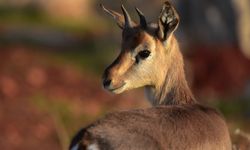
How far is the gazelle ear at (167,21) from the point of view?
842 cm

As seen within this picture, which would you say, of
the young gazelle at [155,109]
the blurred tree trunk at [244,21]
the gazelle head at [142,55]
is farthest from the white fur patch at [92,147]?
the blurred tree trunk at [244,21]

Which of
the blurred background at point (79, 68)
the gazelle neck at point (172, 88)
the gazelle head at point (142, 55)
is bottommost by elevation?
the blurred background at point (79, 68)

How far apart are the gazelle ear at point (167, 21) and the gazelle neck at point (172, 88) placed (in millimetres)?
135

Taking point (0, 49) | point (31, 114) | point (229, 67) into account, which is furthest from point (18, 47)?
point (31, 114)

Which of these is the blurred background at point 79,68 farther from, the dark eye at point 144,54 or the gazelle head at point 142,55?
the dark eye at point 144,54

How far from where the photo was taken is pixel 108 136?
663 cm

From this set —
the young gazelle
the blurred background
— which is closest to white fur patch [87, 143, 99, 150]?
the young gazelle

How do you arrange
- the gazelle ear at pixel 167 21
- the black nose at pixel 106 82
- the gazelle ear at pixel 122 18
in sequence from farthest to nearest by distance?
the gazelle ear at pixel 122 18, the gazelle ear at pixel 167 21, the black nose at pixel 106 82

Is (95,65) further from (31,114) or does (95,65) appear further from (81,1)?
(81,1)

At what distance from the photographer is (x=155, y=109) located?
7.26 meters

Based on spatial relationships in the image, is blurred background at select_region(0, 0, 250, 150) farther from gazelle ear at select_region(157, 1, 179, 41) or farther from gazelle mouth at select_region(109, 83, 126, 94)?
gazelle ear at select_region(157, 1, 179, 41)

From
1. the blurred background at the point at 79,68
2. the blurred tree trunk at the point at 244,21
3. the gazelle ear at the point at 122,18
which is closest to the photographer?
the gazelle ear at the point at 122,18

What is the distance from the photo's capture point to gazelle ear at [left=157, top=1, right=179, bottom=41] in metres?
8.42

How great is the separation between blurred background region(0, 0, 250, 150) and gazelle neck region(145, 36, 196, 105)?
2.34 meters
